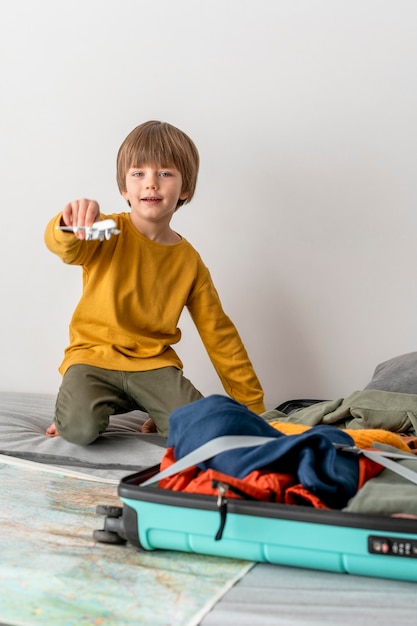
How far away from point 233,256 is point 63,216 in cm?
78

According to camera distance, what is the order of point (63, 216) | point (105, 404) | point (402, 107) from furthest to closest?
point (402, 107)
point (105, 404)
point (63, 216)

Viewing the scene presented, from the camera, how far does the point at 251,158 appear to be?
7.22 feet

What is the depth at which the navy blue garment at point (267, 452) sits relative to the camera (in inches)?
36.0

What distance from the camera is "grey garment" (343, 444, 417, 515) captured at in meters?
0.86

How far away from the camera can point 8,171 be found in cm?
231

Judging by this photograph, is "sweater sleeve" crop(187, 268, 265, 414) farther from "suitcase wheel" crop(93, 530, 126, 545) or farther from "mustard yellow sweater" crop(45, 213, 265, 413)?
"suitcase wheel" crop(93, 530, 126, 545)

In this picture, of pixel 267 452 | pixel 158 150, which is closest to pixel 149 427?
pixel 158 150

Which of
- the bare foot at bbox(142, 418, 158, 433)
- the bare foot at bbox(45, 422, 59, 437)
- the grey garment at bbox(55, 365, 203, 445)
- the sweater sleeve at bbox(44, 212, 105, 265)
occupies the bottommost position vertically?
Answer: the bare foot at bbox(142, 418, 158, 433)

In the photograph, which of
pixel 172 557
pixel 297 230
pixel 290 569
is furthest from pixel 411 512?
pixel 297 230

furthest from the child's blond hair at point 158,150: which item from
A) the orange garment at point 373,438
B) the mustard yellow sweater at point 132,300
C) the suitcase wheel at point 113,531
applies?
the suitcase wheel at point 113,531

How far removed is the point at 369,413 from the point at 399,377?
28 cm

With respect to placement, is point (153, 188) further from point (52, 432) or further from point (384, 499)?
point (384, 499)

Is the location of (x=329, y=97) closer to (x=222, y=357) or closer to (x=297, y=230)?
(x=297, y=230)

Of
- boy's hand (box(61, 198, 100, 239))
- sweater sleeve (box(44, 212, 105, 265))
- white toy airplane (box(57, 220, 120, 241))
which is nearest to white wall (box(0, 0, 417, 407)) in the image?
sweater sleeve (box(44, 212, 105, 265))
